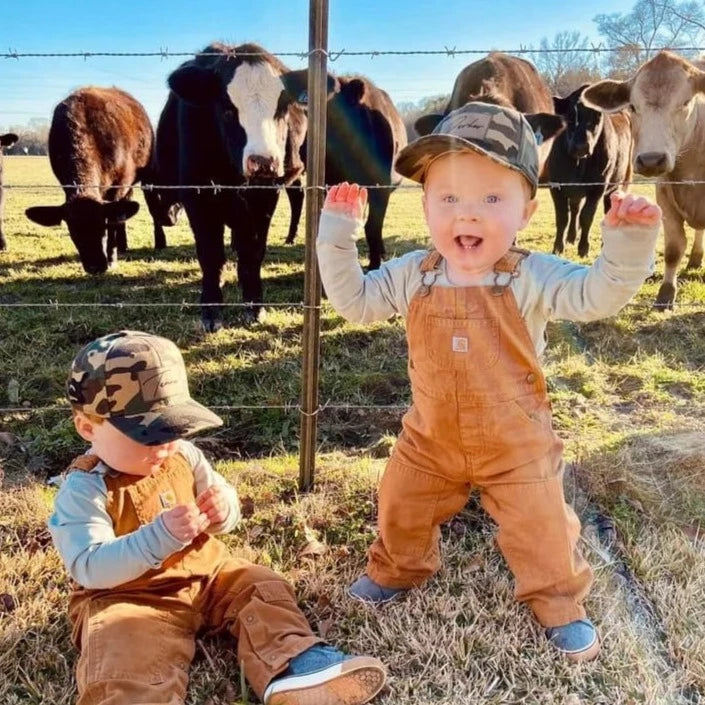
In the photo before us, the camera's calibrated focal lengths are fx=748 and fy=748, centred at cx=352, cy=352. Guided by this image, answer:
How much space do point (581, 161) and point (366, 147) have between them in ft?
9.96

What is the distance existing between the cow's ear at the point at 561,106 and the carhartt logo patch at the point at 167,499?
25.0 feet

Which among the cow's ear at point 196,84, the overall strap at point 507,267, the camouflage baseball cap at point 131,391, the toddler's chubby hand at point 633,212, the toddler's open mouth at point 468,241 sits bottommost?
the camouflage baseball cap at point 131,391

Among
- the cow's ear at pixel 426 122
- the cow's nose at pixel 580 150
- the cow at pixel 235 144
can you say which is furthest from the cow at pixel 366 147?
the cow's nose at pixel 580 150

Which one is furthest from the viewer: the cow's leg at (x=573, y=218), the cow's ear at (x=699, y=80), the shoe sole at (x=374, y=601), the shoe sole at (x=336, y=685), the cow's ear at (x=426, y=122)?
the cow's leg at (x=573, y=218)

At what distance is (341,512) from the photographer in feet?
9.72

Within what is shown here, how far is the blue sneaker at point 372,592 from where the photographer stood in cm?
245

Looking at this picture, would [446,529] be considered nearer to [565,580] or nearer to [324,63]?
[565,580]

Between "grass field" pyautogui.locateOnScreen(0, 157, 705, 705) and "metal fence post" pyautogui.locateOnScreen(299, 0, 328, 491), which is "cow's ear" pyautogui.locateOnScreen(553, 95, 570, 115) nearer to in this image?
"grass field" pyautogui.locateOnScreen(0, 157, 705, 705)

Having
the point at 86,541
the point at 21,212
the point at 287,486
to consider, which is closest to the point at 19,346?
the point at 287,486

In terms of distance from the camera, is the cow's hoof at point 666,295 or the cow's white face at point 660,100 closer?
the cow's white face at point 660,100

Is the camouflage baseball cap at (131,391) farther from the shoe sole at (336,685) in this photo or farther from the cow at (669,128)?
the cow at (669,128)

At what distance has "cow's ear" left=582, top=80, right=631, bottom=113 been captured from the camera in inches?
220

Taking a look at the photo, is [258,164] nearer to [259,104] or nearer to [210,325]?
Result: [259,104]

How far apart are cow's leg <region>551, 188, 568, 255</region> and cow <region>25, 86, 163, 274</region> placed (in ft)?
15.6
